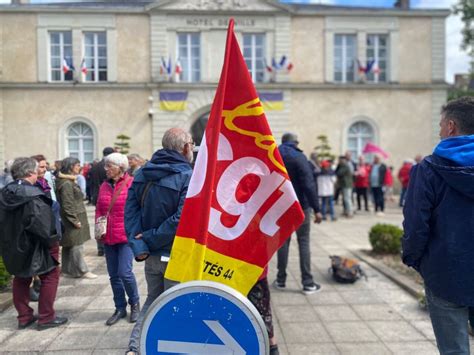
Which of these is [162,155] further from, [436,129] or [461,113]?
[436,129]

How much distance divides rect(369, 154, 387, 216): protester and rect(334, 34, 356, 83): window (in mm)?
8860

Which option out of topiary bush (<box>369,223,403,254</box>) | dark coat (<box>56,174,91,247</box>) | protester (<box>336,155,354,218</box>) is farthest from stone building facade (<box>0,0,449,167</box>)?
dark coat (<box>56,174,91,247</box>)

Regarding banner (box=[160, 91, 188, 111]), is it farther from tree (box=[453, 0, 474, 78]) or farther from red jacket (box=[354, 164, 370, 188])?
tree (box=[453, 0, 474, 78])

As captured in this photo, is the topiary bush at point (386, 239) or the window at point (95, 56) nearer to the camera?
the topiary bush at point (386, 239)

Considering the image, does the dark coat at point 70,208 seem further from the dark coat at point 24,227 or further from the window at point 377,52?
the window at point 377,52

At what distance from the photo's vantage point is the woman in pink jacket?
4.38 meters

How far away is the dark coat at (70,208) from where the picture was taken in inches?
229

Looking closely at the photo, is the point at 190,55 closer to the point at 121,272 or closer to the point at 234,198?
the point at 121,272

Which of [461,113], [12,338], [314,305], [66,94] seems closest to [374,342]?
[314,305]

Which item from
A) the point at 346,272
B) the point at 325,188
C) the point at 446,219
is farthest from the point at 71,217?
the point at 325,188

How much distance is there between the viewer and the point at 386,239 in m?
7.62

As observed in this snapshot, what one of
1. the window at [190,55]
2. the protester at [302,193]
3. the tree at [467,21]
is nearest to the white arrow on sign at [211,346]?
the protester at [302,193]

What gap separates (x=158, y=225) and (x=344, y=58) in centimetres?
2067

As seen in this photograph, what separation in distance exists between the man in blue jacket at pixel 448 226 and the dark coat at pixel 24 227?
334 cm
